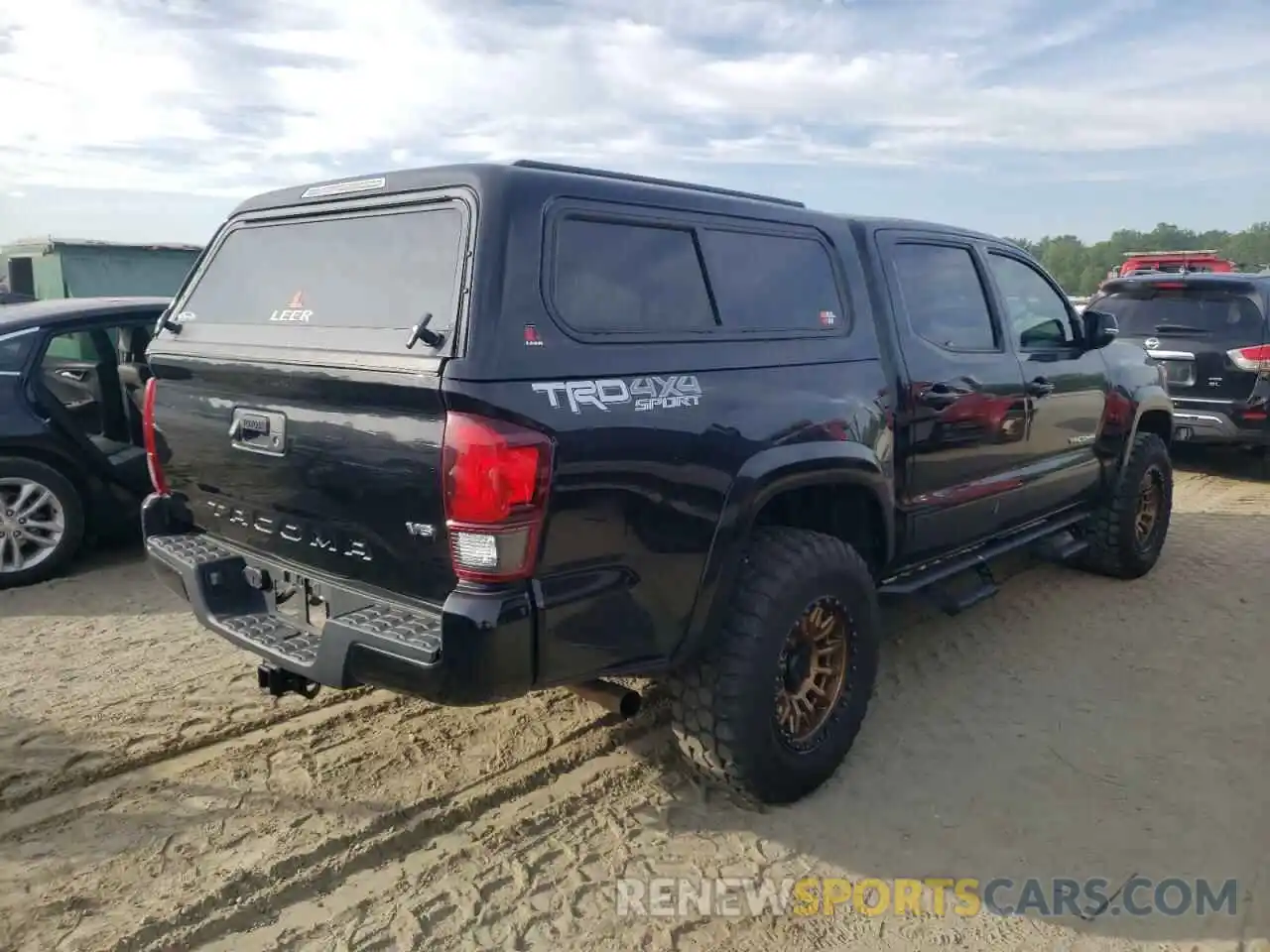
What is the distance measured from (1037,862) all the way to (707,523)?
1511mm

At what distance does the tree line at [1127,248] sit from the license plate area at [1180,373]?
6770 mm

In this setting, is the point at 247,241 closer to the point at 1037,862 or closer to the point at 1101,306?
the point at 1037,862

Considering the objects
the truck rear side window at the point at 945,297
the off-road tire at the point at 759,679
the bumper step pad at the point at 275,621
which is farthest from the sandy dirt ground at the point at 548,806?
the truck rear side window at the point at 945,297

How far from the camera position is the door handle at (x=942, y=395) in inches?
156

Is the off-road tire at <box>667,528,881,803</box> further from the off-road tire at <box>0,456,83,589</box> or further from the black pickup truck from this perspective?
the off-road tire at <box>0,456,83,589</box>

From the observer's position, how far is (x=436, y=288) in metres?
2.71

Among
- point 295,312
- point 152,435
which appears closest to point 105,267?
point 152,435

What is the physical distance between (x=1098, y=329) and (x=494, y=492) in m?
3.84

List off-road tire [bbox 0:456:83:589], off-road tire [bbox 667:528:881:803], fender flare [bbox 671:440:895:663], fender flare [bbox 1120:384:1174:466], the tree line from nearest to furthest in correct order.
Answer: fender flare [bbox 671:440:895:663], off-road tire [bbox 667:528:881:803], off-road tire [bbox 0:456:83:589], fender flare [bbox 1120:384:1174:466], the tree line

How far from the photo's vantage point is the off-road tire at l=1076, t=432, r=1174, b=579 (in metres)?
5.64

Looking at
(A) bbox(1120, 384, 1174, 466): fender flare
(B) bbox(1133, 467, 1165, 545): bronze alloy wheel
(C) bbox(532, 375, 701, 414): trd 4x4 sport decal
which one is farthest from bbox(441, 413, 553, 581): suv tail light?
(B) bbox(1133, 467, 1165, 545): bronze alloy wheel

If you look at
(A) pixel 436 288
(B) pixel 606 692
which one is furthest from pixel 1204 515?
(A) pixel 436 288

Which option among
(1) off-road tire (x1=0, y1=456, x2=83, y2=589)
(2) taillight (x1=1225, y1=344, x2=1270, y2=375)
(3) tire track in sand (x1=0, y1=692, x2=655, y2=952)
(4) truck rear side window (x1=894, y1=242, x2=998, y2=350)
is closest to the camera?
(3) tire track in sand (x1=0, y1=692, x2=655, y2=952)

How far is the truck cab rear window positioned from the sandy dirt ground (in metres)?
1.55
